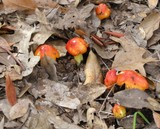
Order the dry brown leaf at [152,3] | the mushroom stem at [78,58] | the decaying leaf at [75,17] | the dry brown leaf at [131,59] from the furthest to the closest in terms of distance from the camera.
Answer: the dry brown leaf at [152,3] → the decaying leaf at [75,17] → the mushroom stem at [78,58] → the dry brown leaf at [131,59]

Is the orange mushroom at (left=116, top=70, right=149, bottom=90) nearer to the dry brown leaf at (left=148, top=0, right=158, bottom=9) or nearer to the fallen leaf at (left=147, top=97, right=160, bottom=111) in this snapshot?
the fallen leaf at (left=147, top=97, right=160, bottom=111)

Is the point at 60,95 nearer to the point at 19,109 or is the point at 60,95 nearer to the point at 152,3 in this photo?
the point at 19,109

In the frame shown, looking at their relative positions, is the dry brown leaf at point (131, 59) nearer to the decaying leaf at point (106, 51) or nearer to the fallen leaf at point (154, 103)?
the decaying leaf at point (106, 51)

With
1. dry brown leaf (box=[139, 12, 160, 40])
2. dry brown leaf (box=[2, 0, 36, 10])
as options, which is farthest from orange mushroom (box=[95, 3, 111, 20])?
dry brown leaf (box=[2, 0, 36, 10])

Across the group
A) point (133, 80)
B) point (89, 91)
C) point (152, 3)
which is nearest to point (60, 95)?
point (89, 91)

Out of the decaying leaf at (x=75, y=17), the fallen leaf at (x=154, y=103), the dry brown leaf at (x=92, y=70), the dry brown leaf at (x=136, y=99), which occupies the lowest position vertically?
the fallen leaf at (x=154, y=103)

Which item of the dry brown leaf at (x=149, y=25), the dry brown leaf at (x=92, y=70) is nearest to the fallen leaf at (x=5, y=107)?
the dry brown leaf at (x=92, y=70)
